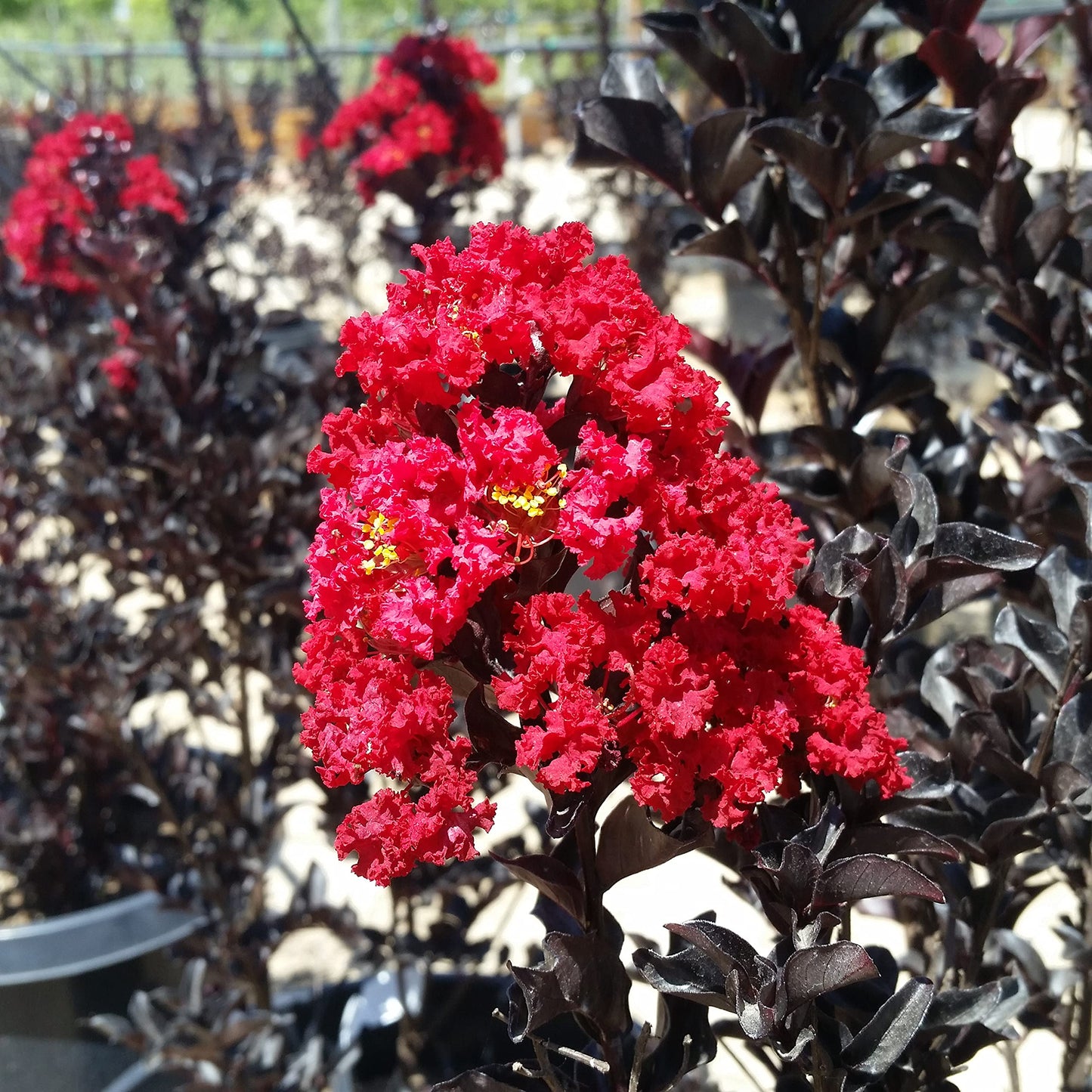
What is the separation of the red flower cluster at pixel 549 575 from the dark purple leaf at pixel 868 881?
7 centimetres

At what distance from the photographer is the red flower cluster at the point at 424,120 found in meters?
3.42

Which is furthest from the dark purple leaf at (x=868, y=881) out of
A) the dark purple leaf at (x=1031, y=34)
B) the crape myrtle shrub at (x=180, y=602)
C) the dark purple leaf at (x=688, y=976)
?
the crape myrtle shrub at (x=180, y=602)

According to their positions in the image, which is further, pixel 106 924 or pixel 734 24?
pixel 106 924

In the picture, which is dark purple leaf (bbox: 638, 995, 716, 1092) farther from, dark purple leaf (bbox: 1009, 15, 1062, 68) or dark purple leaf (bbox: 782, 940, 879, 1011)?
dark purple leaf (bbox: 1009, 15, 1062, 68)

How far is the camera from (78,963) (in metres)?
2.47

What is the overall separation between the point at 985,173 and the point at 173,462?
60.8 inches

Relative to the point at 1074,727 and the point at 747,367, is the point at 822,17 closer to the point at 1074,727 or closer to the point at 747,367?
the point at 747,367

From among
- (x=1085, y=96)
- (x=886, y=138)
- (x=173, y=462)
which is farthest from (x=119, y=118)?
(x=1085, y=96)

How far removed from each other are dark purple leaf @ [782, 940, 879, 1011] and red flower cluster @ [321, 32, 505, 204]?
2.93m

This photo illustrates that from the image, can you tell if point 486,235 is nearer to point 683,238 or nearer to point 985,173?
point 683,238

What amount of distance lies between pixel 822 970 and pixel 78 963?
6.82ft

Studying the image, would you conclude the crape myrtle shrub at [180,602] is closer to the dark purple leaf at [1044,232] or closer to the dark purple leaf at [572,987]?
the dark purple leaf at [572,987]

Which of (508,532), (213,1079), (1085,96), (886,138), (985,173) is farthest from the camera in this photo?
(1085,96)

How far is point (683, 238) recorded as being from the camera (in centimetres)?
146
